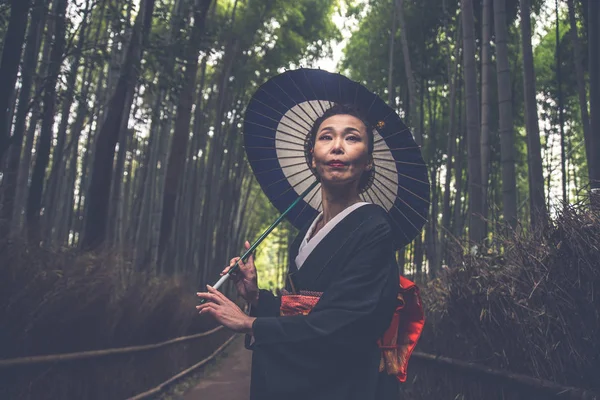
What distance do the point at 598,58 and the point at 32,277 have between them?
365 centimetres

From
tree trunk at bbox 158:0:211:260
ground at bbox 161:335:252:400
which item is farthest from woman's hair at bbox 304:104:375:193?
tree trunk at bbox 158:0:211:260

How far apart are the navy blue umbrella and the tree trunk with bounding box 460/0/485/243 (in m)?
3.15

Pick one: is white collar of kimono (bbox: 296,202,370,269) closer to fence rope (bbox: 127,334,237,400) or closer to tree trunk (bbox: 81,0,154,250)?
fence rope (bbox: 127,334,237,400)

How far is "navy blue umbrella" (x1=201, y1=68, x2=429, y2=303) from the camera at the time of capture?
73.2 inches

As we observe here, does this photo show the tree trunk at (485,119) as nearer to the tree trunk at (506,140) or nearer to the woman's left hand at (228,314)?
the tree trunk at (506,140)

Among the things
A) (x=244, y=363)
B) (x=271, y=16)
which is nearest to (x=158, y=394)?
(x=244, y=363)

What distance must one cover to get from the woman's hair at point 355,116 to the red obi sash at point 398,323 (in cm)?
37

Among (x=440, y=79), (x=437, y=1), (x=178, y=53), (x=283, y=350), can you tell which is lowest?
(x=283, y=350)

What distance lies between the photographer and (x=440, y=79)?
10133 millimetres

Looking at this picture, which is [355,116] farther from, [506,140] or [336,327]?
[506,140]

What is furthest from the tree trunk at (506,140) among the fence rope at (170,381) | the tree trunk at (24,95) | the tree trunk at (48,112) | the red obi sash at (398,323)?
the tree trunk at (24,95)

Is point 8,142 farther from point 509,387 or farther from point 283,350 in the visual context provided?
point 509,387

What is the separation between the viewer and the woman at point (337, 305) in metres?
1.54

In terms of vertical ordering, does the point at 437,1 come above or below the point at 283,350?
above
